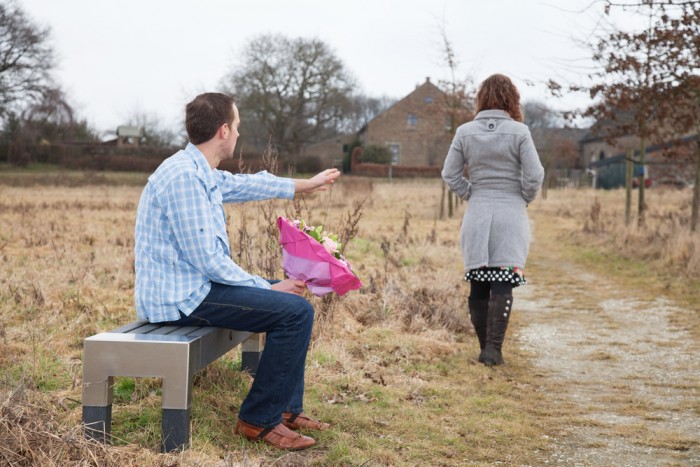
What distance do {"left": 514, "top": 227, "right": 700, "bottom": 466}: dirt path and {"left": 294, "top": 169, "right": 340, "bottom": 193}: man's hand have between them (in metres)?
1.86

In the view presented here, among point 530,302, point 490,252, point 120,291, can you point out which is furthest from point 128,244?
point 490,252

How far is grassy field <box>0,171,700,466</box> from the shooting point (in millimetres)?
3611

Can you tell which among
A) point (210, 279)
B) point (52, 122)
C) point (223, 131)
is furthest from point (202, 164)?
point (52, 122)

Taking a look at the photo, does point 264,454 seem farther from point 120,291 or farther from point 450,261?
point 450,261

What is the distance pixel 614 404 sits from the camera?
509 cm

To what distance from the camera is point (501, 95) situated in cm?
586

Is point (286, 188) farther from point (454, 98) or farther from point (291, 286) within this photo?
point (454, 98)

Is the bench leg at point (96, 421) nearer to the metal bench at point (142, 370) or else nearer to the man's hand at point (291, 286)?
the metal bench at point (142, 370)

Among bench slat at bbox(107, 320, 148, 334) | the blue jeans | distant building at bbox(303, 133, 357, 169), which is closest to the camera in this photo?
bench slat at bbox(107, 320, 148, 334)

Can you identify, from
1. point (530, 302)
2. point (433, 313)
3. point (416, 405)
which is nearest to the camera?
point (416, 405)

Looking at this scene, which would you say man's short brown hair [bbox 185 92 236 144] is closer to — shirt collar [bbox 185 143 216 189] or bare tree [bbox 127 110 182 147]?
shirt collar [bbox 185 143 216 189]

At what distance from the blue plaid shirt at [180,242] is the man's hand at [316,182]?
2.04 ft

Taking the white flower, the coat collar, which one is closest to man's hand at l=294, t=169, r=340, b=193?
the white flower

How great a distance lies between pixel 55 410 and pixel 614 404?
134 inches
